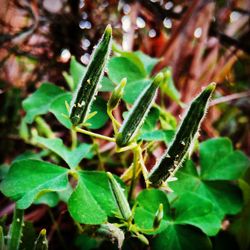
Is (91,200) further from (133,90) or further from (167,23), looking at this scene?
(167,23)

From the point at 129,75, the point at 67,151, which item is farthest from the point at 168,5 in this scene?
the point at 67,151

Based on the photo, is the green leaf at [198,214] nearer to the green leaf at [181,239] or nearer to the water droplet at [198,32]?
the green leaf at [181,239]

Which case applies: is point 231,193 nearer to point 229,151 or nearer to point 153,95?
point 229,151

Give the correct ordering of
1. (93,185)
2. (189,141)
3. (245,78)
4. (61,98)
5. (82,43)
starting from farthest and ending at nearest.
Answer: (245,78)
(82,43)
(61,98)
(93,185)
(189,141)

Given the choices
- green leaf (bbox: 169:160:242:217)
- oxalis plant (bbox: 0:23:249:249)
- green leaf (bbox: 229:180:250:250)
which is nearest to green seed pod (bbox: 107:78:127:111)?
oxalis plant (bbox: 0:23:249:249)

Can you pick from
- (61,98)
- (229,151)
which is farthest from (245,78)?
(61,98)

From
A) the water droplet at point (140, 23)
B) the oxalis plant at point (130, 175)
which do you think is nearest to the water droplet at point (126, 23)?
the water droplet at point (140, 23)

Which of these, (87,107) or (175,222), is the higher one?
(87,107)
